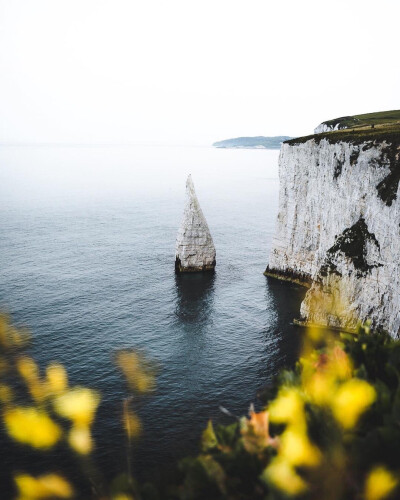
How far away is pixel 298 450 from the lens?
35.7 feet

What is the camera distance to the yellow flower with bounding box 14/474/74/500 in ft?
90.4

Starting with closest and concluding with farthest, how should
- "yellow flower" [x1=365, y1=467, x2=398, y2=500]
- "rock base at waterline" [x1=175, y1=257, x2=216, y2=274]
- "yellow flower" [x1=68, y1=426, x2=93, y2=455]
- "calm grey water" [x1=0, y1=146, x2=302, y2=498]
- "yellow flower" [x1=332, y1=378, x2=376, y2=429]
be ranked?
"yellow flower" [x1=365, y1=467, x2=398, y2=500], "yellow flower" [x1=332, y1=378, x2=376, y2=429], "yellow flower" [x1=68, y1=426, x2=93, y2=455], "calm grey water" [x1=0, y1=146, x2=302, y2=498], "rock base at waterline" [x1=175, y1=257, x2=216, y2=274]

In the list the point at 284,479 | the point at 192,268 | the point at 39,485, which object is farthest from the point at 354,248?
the point at 284,479

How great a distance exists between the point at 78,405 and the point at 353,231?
120 ft

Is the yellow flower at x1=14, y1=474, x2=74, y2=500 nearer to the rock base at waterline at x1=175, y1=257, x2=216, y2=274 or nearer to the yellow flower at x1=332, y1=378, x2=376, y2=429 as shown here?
the yellow flower at x1=332, y1=378, x2=376, y2=429

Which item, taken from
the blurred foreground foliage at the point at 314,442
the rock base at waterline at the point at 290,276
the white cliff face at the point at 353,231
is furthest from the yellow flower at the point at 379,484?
the rock base at waterline at the point at 290,276

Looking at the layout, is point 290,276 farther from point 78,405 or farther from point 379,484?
point 379,484

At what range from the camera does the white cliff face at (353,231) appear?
4481 centimetres

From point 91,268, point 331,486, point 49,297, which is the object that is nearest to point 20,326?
point 49,297

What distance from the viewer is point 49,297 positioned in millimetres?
60250

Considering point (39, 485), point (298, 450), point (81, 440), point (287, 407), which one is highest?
point (287, 407)

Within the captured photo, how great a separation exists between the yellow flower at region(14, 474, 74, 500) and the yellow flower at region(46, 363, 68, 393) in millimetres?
10393

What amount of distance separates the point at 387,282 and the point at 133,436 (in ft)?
99.6

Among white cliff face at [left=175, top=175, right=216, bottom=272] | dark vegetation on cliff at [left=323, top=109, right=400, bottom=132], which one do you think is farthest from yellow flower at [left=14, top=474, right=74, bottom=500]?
dark vegetation on cliff at [left=323, top=109, right=400, bottom=132]
